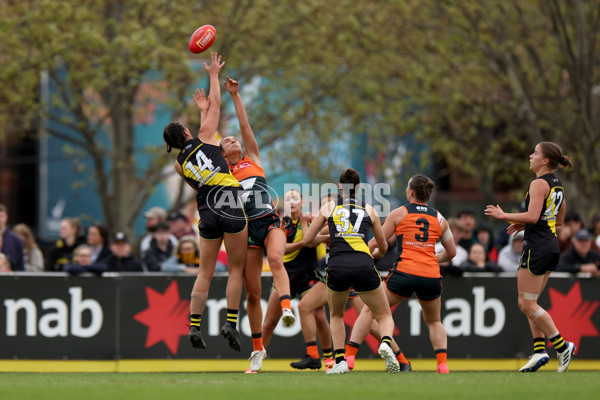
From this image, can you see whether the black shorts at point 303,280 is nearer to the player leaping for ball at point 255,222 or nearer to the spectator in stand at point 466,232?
the player leaping for ball at point 255,222

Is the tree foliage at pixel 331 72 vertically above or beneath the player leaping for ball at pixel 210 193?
above

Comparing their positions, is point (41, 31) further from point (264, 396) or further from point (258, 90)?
point (264, 396)

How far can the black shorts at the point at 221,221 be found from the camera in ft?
33.3

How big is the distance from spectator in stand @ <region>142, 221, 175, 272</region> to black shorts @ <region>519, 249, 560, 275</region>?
582cm

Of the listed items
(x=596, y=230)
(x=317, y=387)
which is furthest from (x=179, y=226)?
(x=317, y=387)

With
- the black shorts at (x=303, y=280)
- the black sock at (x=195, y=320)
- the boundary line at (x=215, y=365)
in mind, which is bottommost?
the boundary line at (x=215, y=365)

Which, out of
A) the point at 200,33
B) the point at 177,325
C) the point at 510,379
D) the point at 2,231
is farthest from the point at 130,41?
the point at 510,379

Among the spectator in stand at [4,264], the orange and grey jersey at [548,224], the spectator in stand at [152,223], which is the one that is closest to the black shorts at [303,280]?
the orange and grey jersey at [548,224]

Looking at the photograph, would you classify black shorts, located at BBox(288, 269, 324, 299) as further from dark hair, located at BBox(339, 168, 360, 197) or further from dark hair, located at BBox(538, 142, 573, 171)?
dark hair, located at BBox(538, 142, 573, 171)

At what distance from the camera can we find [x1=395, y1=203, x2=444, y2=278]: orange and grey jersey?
10328 millimetres

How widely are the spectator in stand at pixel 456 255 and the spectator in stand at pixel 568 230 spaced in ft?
5.11

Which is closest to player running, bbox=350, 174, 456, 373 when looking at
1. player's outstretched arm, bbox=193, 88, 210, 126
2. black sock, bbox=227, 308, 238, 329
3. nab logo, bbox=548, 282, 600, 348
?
black sock, bbox=227, 308, 238, 329

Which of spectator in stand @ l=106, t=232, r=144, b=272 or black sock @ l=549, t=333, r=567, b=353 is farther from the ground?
spectator in stand @ l=106, t=232, r=144, b=272

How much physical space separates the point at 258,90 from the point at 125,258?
33.7ft
